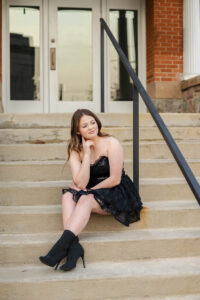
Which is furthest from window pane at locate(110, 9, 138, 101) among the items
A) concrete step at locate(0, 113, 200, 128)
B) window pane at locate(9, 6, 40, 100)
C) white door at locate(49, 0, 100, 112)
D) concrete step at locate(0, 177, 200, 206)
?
concrete step at locate(0, 177, 200, 206)

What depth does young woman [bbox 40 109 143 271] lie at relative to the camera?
7.45 ft

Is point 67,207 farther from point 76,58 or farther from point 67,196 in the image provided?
point 76,58

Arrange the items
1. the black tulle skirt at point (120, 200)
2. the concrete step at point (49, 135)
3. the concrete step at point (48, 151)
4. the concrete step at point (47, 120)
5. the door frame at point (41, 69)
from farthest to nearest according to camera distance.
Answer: the door frame at point (41, 69), the concrete step at point (47, 120), the concrete step at point (49, 135), the concrete step at point (48, 151), the black tulle skirt at point (120, 200)

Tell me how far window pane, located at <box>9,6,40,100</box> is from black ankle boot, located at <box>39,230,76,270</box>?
13.7ft

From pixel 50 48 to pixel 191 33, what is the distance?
2.19 meters

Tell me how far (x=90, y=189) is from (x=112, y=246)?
1.32ft

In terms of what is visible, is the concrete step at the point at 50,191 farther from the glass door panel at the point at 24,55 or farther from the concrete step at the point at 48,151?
the glass door panel at the point at 24,55

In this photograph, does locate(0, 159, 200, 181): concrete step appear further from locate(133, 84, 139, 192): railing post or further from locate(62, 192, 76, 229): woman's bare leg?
locate(62, 192, 76, 229): woman's bare leg

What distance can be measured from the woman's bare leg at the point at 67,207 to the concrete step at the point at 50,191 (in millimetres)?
373

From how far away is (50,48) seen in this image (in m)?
6.10

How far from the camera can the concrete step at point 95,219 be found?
2617 millimetres

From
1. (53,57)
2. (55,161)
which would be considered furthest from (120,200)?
(53,57)

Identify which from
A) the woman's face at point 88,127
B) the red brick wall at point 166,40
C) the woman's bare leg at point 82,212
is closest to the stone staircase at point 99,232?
the woman's bare leg at point 82,212

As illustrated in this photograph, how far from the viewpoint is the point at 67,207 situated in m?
2.48
